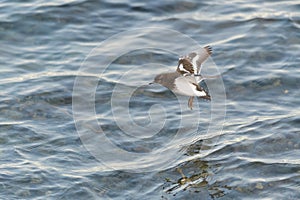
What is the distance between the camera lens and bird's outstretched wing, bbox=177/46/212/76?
898cm

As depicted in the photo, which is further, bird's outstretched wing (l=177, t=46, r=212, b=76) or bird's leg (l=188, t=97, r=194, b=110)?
bird's leg (l=188, t=97, r=194, b=110)

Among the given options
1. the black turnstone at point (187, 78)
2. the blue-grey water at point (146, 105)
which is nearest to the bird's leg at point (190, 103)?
the blue-grey water at point (146, 105)

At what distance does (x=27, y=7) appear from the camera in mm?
13148

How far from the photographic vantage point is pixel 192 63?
9.22 m

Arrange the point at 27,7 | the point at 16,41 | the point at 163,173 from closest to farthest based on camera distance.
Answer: the point at 163,173
the point at 16,41
the point at 27,7

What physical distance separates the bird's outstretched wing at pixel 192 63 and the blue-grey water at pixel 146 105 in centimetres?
95

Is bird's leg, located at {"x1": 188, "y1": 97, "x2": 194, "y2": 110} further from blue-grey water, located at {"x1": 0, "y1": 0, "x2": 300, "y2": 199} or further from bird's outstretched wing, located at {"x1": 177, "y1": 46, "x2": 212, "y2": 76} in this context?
bird's outstretched wing, located at {"x1": 177, "y1": 46, "x2": 212, "y2": 76}

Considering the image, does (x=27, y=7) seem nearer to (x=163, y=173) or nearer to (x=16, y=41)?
(x=16, y=41)

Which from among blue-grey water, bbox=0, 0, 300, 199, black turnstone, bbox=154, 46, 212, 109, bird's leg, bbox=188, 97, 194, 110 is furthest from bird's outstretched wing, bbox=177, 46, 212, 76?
blue-grey water, bbox=0, 0, 300, 199

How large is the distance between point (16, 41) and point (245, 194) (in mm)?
5911

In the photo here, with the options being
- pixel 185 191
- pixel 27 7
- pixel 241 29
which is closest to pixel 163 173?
pixel 185 191

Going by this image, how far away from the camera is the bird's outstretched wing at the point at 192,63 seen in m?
8.98

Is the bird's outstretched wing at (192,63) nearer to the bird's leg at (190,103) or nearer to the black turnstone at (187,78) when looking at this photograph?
the black turnstone at (187,78)

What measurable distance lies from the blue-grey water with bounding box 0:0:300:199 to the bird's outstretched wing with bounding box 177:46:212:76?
3.12 ft
